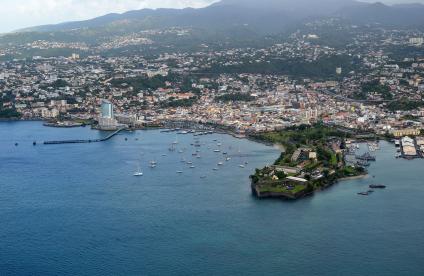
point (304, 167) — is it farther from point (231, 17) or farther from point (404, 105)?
point (231, 17)

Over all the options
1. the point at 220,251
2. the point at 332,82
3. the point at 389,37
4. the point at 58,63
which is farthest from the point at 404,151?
the point at 389,37

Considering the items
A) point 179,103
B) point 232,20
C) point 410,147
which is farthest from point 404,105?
point 232,20

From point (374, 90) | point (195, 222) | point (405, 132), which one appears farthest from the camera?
point (374, 90)

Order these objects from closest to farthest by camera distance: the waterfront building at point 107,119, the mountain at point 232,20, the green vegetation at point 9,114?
the waterfront building at point 107,119, the green vegetation at point 9,114, the mountain at point 232,20

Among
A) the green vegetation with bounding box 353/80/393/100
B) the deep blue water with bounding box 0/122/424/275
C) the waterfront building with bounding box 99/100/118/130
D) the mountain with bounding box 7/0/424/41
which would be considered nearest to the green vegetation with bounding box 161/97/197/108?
the waterfront building with bounding box 99/100/118/130

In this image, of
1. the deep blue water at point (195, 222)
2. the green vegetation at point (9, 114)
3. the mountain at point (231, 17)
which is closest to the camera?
the deep blue water at point (195, 222)

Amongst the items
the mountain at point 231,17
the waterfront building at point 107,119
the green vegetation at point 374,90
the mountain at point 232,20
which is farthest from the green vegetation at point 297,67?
the mountain at point 231,17

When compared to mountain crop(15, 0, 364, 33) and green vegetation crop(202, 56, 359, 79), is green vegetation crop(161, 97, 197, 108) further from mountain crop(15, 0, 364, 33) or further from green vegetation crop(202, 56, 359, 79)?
mountain crop(15, 0, 364, 33)

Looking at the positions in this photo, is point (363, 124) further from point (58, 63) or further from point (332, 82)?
point (58, 63)

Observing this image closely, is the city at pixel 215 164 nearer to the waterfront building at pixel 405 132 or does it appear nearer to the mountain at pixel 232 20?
the waterfront building at pixel 405 132
